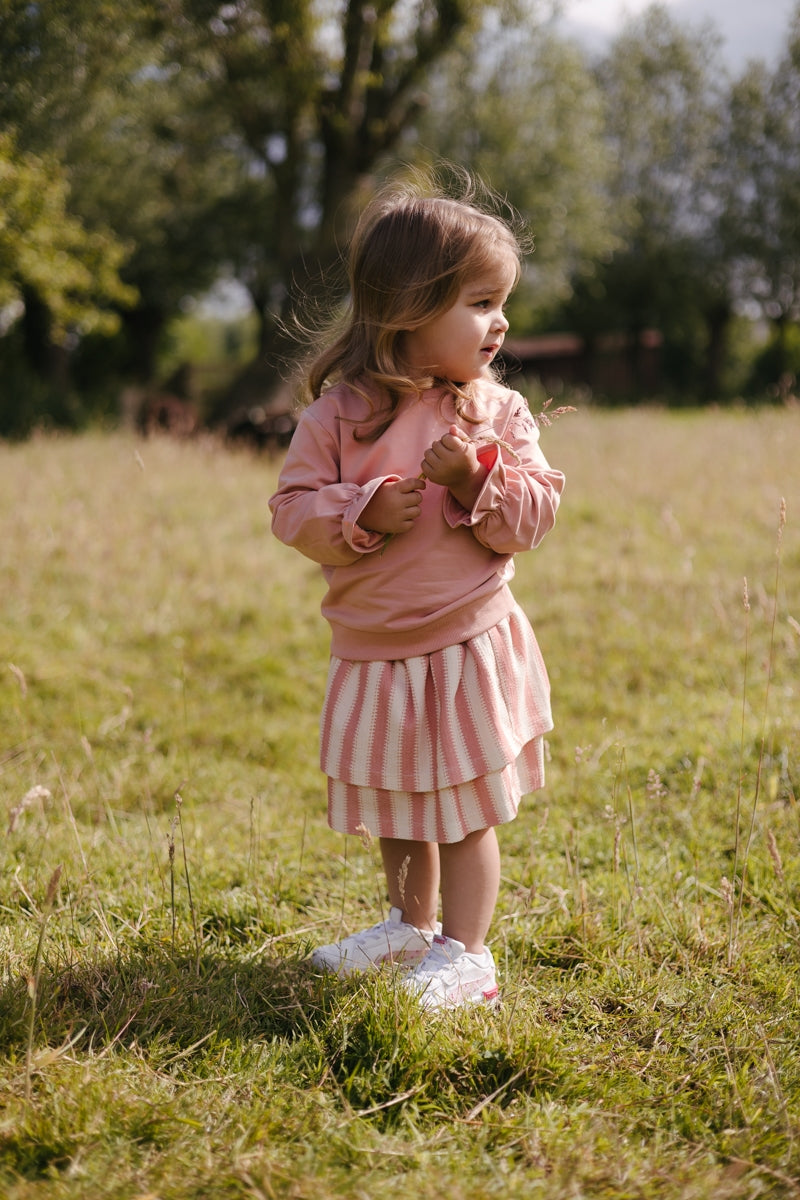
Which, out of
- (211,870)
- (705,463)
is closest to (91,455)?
(705,463)

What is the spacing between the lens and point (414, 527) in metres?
2.20

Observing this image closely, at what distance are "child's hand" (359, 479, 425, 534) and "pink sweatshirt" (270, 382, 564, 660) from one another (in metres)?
0.03

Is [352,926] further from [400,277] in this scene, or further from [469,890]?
[400,277]

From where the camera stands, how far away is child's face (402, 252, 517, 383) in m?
2.18

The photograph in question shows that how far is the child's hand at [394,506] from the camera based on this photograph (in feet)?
6.73

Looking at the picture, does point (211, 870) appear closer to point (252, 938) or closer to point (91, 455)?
point (252, 938)

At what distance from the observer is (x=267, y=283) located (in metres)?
24.2

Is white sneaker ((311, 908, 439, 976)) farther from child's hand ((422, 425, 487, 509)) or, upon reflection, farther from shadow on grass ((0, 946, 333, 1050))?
child's hand ((422, 425, 487, 509))

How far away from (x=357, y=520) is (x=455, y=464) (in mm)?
249

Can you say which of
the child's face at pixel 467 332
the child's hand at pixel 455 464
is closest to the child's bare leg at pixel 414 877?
the child's hand at pixel 455 464

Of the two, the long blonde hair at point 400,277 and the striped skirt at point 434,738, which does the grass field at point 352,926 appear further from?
the long blonde hair at point 400,277

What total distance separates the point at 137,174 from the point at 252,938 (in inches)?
678

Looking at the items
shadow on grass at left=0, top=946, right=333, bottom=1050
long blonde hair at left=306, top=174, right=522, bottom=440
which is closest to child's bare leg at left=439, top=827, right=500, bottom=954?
shadow on grass at left=0, top=946, right=333, bottom=1050

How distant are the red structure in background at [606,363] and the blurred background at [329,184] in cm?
14
